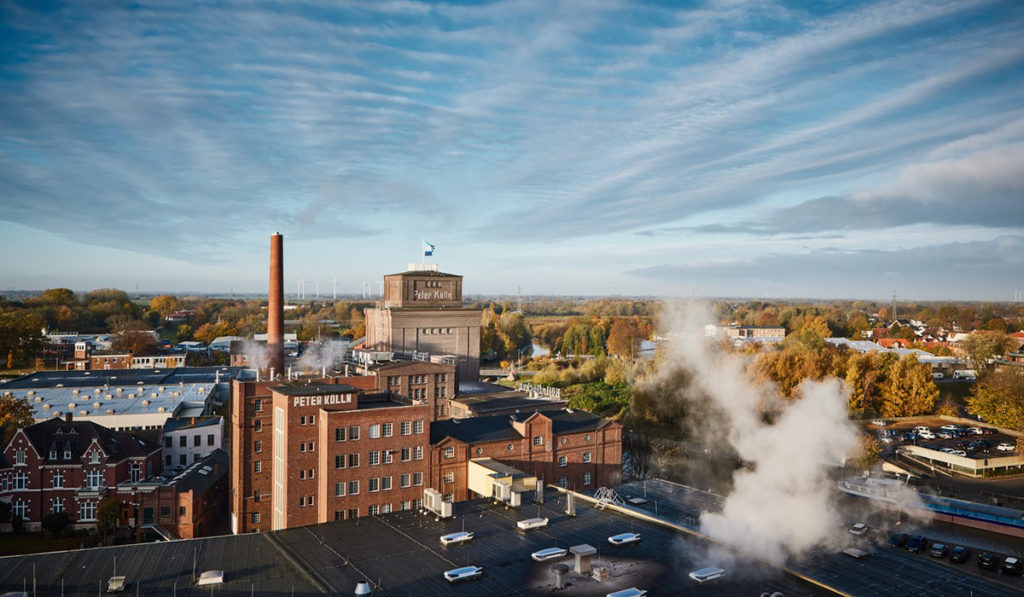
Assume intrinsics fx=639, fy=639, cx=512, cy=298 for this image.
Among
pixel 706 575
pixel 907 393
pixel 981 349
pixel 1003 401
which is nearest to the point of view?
pixel 706 575

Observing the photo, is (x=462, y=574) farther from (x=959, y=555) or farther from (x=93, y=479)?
(x=93, y=479)

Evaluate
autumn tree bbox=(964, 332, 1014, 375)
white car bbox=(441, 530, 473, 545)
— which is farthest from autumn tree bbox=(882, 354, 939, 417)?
white car bbox=(441, 530, 473, 545)

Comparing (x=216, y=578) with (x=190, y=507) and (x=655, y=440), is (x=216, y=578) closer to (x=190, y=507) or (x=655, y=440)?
(x=190, y=507)

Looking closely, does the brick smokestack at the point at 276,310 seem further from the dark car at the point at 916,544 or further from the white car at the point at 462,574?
the dark car at the point at 916,544

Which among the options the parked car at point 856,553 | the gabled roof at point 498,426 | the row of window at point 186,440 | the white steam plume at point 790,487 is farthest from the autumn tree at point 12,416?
the parked car at point 856,553

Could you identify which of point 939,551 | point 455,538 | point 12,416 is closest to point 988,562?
point 939,551

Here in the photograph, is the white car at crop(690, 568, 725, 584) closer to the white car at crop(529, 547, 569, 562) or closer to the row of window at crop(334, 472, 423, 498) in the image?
the white car at crop(529, 547, 569, 562)
